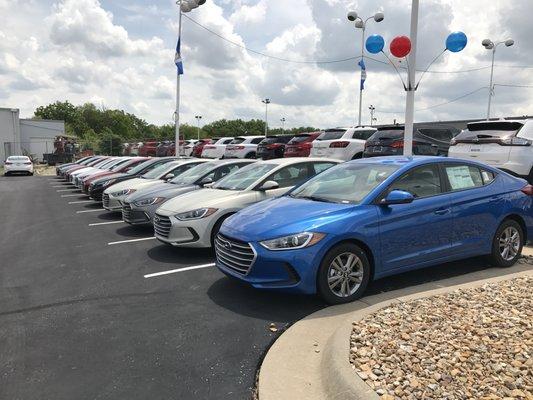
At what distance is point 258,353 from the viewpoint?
404 centimetres

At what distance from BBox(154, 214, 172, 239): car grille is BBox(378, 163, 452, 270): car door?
347cm

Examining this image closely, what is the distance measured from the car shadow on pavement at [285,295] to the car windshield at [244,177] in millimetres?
2337

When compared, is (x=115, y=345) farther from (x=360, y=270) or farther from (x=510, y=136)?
(x=510, y=136)

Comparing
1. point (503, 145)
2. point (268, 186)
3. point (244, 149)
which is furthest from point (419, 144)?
point (244, 149)

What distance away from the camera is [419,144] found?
1356 cm

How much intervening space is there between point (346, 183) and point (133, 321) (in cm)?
287

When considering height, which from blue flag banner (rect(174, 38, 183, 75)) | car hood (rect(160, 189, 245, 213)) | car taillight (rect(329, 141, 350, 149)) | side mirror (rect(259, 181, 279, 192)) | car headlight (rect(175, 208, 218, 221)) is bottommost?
car headlight (rect(175, 208, 218, 221))

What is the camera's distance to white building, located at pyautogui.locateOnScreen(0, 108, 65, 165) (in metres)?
49.9

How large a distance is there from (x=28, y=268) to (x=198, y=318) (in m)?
3.54

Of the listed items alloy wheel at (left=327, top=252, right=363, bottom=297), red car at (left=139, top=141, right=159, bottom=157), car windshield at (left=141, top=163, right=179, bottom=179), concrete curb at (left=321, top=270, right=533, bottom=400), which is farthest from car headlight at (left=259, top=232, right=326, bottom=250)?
red car at (left=139, top=141, right=159, bottom=157)

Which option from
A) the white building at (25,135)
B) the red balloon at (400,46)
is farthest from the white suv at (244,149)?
the white building at (25,135)

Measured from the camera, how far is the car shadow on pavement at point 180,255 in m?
7.10

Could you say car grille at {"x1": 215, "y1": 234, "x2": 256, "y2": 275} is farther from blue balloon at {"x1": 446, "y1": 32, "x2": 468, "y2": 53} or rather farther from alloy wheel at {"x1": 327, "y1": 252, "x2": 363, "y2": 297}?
blue balloon at {"x1": 446, "y1": 32, "x2": 468, "y2": 53}

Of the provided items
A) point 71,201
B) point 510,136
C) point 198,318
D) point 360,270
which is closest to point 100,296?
point 198,318
